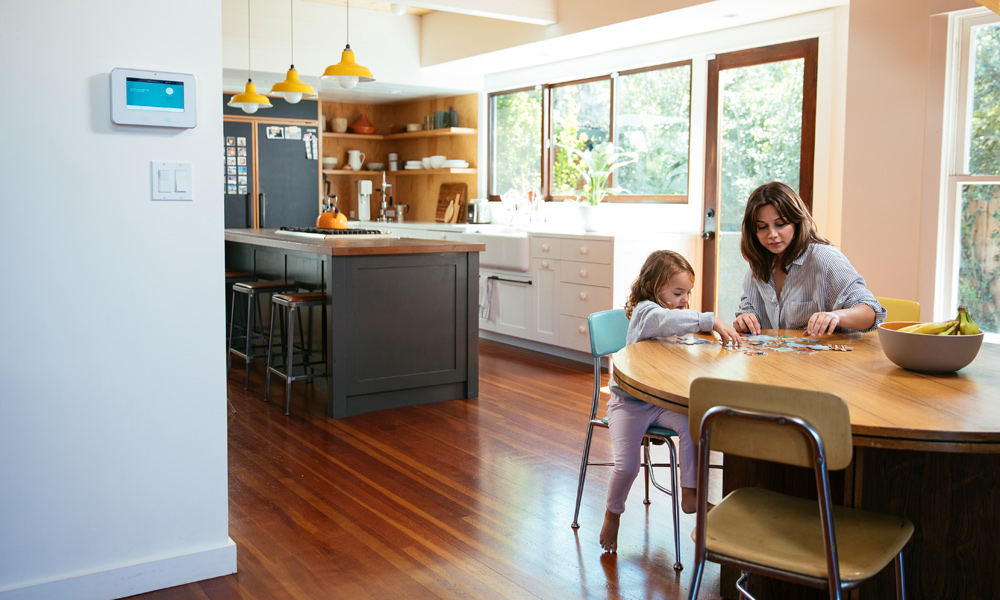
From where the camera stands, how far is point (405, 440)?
402 centimetres

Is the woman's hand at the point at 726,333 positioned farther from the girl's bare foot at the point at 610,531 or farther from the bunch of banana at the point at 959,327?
the girl's bare foot at the point at 610,531

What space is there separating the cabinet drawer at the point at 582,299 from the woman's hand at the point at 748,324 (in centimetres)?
287

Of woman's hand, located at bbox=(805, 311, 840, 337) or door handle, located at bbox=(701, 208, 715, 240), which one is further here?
door handle, located at bbox=(701, 208, 715, 240)

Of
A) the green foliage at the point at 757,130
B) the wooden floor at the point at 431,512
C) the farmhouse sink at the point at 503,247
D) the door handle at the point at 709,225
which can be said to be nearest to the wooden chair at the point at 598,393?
the wooden floor at the point at 431,512

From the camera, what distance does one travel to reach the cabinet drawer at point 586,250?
5.62m

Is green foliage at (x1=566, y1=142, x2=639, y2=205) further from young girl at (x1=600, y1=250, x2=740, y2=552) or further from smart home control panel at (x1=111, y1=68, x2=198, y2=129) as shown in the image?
smart home control panel at (x1=111, y1=68, x2=198, y2=129)

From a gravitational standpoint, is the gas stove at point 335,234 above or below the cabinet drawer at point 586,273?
above

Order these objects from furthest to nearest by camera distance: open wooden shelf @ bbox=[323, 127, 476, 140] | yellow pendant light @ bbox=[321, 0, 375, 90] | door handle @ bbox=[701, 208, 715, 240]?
open wooden shelf @ bbox=[323, 127, 476, 140] → door handle @ bbox=[701, 208, 715, 240] → yellow pendant light @ bbox=[321, 0, 375, 90]

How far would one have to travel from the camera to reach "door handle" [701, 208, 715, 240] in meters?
5.74

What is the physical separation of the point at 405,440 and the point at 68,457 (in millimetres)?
1861

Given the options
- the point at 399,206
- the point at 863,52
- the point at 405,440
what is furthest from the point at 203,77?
the point at 399,206

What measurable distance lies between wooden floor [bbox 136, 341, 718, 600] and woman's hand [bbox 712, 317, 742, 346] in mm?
724

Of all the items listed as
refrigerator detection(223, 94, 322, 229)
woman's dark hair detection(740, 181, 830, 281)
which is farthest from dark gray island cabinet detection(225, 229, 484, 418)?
refrigerator detection(223, 94, 322, 229)

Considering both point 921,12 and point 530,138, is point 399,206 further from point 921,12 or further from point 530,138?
point 921,12
